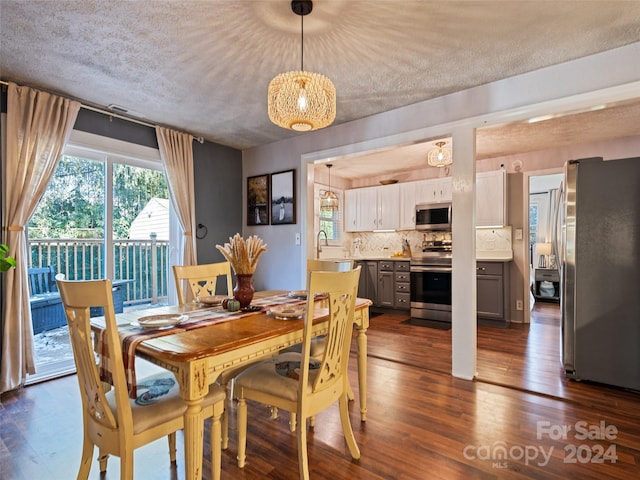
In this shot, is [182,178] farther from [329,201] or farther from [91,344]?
[91,344]

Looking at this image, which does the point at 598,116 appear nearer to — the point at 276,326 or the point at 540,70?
the point at 540,70

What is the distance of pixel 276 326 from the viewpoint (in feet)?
5.29

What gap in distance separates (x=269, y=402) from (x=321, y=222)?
4.50 metres

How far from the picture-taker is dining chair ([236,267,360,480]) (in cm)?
151

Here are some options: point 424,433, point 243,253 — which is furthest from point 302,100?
point 424,433

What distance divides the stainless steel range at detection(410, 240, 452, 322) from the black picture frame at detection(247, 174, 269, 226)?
91.9 inches

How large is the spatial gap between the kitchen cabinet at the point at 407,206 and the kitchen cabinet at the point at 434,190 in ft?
0.28

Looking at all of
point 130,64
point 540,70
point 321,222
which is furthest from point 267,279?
point 540,70

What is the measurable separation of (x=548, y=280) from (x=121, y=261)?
701 centimetres

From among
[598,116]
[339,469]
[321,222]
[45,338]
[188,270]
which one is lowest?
[339,469]

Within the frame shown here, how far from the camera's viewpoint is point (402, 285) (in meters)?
5.16

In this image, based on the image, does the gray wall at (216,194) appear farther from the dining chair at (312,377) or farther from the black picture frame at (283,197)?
the dining chair at (312,377)

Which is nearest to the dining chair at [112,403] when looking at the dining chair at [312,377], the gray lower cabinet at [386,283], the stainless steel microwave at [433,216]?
the dining chair at [312,377]

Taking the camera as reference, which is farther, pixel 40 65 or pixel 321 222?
pixel 321 222
